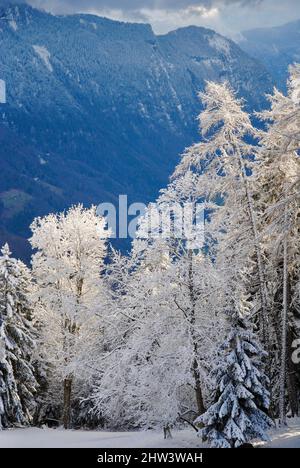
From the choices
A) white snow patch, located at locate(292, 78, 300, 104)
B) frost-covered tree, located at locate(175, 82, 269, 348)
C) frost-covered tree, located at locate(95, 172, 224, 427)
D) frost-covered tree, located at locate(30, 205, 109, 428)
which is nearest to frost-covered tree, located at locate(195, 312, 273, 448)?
frost-covered tree, located at locate(95, 172, 224, 427)

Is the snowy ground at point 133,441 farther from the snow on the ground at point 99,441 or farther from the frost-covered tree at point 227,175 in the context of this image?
the frost-covered tree at point 227,175

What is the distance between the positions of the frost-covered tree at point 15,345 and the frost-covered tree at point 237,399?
16.2 metres

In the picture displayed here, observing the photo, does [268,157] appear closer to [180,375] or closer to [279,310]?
[279,310]

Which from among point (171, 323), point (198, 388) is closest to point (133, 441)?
point (198, 388)

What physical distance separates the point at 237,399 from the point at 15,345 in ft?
58.0

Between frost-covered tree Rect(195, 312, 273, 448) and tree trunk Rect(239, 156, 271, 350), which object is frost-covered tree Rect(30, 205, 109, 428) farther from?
frost-covered tree Rect(195, 312, 273, 448)

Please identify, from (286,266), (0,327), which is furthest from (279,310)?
(0,327)

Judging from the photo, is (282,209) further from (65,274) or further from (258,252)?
(65,274)

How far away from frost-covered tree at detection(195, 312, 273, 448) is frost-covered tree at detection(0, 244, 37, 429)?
16165 mm

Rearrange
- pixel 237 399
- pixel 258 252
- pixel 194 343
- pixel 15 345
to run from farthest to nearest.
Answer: pixel 15 345, pixel 258 252, pixel 194 343, pixel 237 399

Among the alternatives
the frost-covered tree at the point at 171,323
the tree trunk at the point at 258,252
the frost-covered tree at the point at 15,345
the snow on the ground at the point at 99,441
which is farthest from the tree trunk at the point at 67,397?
the tree trunk at the point at 258,252

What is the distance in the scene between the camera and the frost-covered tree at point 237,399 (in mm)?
17812

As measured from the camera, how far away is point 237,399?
1811 centimetres

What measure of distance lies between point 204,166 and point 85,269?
465 inches
